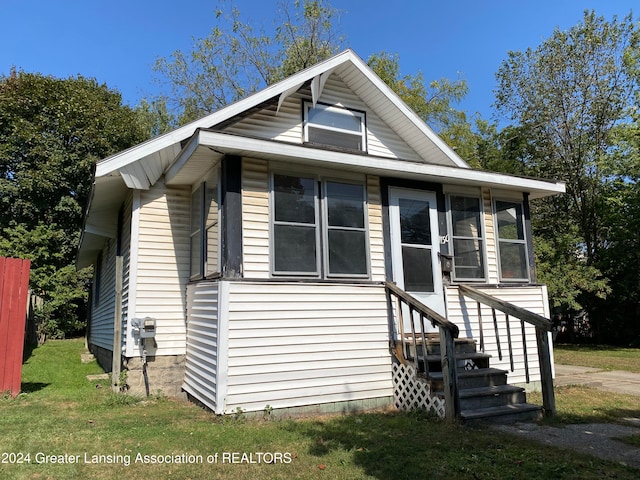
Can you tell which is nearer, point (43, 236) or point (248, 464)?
point (248, 464)

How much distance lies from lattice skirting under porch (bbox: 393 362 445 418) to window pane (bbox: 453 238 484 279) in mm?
2118

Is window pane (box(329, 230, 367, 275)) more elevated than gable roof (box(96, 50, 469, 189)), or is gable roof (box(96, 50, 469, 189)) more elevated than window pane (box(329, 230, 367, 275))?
gable roof (box(96, 50, 469, 189))

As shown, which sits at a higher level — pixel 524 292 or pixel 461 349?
pixel 524 292

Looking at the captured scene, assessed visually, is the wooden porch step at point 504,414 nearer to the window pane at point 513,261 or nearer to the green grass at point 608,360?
the window pane at point 513,261

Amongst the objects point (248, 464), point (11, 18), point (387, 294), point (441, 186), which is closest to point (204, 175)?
point (387, 294)

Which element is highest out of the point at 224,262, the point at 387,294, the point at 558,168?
the point at 558,168

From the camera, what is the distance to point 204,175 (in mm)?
6934

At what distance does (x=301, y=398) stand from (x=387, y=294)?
1.95m

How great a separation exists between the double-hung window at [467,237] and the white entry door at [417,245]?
1.29ft

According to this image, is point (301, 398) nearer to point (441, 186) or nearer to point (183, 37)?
point (441, 186)

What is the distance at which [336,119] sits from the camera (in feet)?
25.9

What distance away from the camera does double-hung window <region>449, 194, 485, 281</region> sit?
7610mm

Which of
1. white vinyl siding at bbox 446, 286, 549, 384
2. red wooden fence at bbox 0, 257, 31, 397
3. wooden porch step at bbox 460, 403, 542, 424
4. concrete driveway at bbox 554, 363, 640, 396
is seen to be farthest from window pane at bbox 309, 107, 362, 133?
concrete driveway at bbox 554, 363, 640, 396

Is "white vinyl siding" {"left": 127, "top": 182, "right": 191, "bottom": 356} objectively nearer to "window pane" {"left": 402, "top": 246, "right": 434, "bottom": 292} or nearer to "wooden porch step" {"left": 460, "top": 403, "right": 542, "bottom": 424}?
"window pane" {"left": 402, "top": 246, "right": 434, "bottom": 292}
